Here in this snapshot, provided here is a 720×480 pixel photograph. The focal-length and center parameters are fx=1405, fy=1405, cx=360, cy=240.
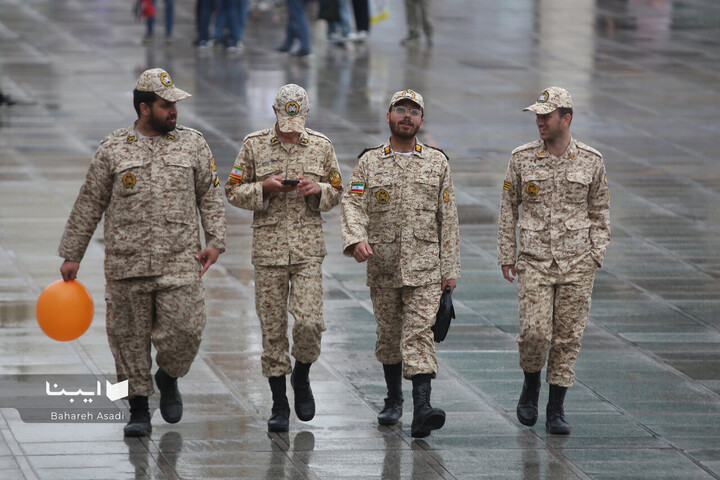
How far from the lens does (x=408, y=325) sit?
Answer: 788 cm

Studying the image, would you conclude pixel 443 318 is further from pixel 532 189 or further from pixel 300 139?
pixel 300 139

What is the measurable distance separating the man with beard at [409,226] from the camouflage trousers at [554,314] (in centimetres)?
45

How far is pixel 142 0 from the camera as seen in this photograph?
26.3 m

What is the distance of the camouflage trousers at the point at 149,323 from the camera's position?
7668mm

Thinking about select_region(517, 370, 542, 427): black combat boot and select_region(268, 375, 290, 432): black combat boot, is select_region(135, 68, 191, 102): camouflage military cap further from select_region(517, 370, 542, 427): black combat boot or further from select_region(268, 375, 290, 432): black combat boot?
select_region(517, 370, 542, 427): black combat boot

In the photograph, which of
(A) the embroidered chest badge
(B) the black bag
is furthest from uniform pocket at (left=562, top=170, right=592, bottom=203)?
(A) the embroidered chest badge

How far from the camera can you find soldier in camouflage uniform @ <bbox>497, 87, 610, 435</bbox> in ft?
26.0

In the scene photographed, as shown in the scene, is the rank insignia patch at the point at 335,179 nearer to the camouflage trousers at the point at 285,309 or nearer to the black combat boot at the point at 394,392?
the camouflage trousers at the point at 285,309

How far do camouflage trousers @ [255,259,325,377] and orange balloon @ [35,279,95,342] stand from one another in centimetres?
98

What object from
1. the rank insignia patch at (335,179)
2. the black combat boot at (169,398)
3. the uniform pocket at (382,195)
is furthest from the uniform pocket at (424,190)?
the black combat boot at (169,398)

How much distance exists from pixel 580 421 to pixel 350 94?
1368 cm

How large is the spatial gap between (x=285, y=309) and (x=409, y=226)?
Answer: 2.74 feet

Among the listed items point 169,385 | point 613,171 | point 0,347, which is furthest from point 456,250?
point 613,171

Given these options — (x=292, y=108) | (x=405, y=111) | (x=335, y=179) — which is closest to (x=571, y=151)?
(x=405, y=111)
